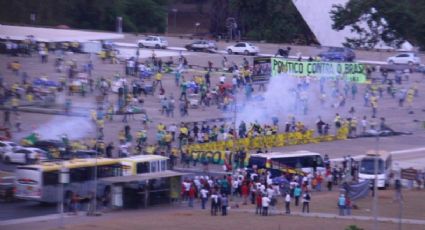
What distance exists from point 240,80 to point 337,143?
7.12 metres

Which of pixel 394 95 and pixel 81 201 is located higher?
pixel 394 95

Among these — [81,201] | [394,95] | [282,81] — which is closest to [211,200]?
[81,201]

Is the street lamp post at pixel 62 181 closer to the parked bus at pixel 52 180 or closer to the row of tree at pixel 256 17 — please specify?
the parked bus at pixel 52 180

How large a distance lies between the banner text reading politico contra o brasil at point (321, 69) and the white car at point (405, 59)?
20.9ft

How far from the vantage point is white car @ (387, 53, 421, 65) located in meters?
54.3

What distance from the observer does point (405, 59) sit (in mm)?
54312

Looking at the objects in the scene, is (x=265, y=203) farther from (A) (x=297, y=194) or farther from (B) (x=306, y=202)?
(A) (x=297, y=194)

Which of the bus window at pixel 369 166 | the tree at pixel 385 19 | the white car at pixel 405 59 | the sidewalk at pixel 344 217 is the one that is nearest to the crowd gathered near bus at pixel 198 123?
the sidewalk at pixel 344 217

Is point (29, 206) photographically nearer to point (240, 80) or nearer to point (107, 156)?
point (107, 156)

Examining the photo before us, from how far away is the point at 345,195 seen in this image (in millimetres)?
28188

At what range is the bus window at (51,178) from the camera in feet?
89.3

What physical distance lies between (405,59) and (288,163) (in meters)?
23.3

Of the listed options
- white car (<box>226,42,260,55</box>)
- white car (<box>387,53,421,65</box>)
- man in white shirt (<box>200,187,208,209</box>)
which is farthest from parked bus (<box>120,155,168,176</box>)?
white car (<box>226,42,260,55</box>)

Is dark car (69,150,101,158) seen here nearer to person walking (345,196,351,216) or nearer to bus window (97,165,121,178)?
bus window (97,165,121,178)
